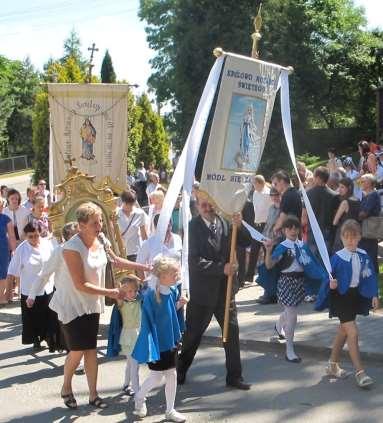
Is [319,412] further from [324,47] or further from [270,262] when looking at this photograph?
[324,47]

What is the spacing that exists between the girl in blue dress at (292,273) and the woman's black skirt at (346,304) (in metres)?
0.74

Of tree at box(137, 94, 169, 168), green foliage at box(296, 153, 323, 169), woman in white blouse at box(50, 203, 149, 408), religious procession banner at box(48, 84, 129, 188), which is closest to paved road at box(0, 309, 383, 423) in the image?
woman in white blouse at box(50, 203, 149, 408)

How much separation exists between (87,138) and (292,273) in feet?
15.1

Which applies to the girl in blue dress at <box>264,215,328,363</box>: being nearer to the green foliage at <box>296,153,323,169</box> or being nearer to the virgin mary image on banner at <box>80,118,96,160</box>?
the virgin mary image on banner at <box>80,118,96,160</box>

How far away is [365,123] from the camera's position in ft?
137

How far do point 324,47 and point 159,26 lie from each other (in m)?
12.2

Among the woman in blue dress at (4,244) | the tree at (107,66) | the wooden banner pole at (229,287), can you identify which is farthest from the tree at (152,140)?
the wooden banner pole at (229,287)

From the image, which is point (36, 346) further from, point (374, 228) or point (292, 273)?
point (374, 228)

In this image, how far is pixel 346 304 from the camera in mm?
6914

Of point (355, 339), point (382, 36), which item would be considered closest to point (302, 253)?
point (355, 339)

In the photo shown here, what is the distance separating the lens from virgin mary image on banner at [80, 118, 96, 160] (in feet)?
36.3

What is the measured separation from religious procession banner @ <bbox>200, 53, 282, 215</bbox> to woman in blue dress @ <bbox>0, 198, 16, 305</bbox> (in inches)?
234

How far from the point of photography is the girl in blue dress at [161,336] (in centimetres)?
596

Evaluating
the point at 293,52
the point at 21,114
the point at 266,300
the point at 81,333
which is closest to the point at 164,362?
the point at 81,333
